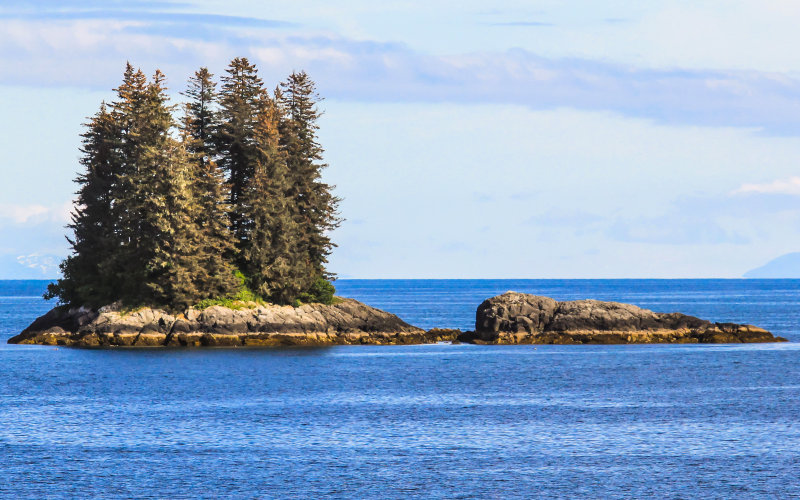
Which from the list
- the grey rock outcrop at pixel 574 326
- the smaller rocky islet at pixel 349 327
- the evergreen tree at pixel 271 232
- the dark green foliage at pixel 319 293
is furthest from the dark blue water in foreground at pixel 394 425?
the dark green foliage at pixel 319 293

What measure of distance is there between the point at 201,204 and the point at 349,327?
18125mm

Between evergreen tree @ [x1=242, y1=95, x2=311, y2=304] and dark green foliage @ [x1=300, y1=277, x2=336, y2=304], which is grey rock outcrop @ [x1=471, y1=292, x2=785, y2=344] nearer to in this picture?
dark green foliage @ [x1=300, y1=277, x2=336, y2=304]

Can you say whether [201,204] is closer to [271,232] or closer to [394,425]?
[271,232]

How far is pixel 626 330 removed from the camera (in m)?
98.8

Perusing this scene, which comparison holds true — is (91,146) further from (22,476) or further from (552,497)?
(552,497)

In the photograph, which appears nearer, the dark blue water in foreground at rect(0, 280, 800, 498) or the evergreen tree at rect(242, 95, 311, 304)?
the dark blue water in foreground at rect(0, 280, 800, 498)

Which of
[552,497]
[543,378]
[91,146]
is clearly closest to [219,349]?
[91,146]

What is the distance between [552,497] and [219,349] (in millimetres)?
57064

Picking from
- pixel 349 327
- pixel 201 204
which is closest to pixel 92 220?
pixel 201 204

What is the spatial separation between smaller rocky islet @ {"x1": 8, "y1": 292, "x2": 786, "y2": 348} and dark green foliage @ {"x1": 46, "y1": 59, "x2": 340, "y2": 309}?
1.75 m

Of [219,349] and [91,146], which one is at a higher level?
[91,146]

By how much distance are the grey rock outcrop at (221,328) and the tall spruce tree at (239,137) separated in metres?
7.70

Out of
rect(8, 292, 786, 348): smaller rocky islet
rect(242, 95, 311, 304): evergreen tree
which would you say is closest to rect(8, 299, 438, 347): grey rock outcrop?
rect(8, 292, 786, 348): smaller rocky islet

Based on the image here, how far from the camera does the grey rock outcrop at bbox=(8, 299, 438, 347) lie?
3531 inches
